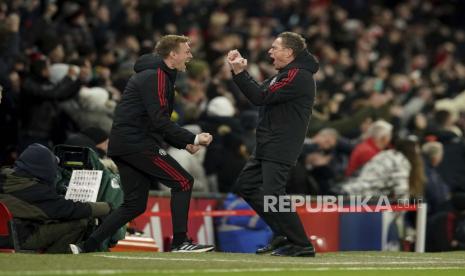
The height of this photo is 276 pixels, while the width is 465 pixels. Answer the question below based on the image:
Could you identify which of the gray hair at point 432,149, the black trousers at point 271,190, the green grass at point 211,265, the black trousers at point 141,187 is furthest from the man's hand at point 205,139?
the gray hair at point 432,149

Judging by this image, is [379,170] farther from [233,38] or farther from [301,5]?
[301,5]

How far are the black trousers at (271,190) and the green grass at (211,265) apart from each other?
0.31 meters

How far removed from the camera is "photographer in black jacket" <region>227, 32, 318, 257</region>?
1106cm

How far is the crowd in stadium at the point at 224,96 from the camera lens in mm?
14906

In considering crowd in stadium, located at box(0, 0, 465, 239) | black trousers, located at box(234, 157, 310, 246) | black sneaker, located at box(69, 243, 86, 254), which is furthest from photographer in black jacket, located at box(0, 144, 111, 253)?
crowd in stadium, located at box(0, 0, 465, 239)

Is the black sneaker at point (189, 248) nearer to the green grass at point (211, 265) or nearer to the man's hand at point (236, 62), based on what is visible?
the green grass at point (211, 265)

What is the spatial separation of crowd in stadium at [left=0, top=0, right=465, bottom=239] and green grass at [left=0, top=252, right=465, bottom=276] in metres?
3.03

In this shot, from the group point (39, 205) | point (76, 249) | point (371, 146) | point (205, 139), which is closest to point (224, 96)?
point (371, 146)

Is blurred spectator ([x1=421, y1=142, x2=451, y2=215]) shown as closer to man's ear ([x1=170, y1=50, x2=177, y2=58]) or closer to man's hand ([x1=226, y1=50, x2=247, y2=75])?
man's hand ([x1=226, y1=50, x2=247, y2=75])

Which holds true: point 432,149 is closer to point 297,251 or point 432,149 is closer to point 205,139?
point 297,251

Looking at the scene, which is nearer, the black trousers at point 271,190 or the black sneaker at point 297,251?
the black trousers at point 271,190

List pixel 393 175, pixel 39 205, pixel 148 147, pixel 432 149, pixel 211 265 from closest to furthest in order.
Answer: pixel 211 265 < pixel 148 147 < pixel 39 205 < pixel 393 175 < pixel 432 149

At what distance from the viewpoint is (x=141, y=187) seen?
1133cm

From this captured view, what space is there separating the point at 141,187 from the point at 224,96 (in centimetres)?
588
